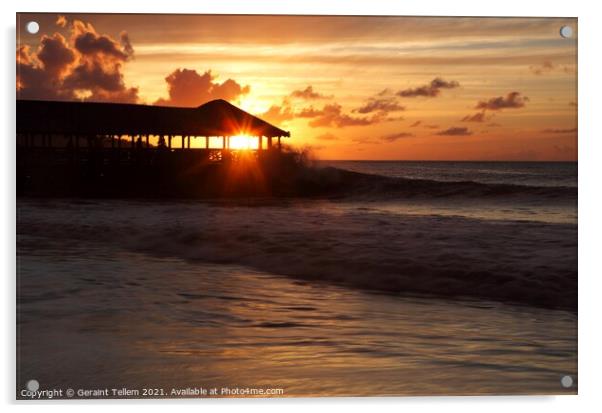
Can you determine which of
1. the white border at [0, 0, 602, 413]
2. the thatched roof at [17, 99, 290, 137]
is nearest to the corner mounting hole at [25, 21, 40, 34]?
the white border at [0, 0, 602, 413]

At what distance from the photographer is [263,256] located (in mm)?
8562

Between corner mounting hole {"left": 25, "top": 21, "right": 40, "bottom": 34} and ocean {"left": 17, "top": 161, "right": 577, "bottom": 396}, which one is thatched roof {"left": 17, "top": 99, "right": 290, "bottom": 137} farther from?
corner mounting hole {"left": 25, "top": 21, "right": 40, "bottom": 34}

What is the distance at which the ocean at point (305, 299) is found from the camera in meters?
5.31

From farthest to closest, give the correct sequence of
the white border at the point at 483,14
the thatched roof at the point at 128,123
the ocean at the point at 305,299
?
the thatched roof at the point at 128,123 < the white border at the point at 483,14 < the ocean at the point at 305,299

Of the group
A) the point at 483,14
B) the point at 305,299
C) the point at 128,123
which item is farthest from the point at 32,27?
the point at 128,123

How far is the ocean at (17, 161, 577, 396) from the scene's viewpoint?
5.31m

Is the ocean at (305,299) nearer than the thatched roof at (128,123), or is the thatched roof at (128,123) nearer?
the ocean at (305,299)

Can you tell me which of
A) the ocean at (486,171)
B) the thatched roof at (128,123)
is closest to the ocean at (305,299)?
the ocean at (486,171)

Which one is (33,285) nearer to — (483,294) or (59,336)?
(59,336)

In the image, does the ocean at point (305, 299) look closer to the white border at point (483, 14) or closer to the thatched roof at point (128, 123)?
the white border at point (483, 14)

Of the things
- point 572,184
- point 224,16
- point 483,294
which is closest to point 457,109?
point 572,184

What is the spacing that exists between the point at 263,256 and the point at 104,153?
502 inches

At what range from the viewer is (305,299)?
6867 millimetres

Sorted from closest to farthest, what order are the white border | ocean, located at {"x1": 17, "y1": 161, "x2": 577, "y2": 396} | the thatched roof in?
ocean, located at {"x1": 17, "y1": 161, "x2": 577, "y2": 396}, the white border, the thatched roof
